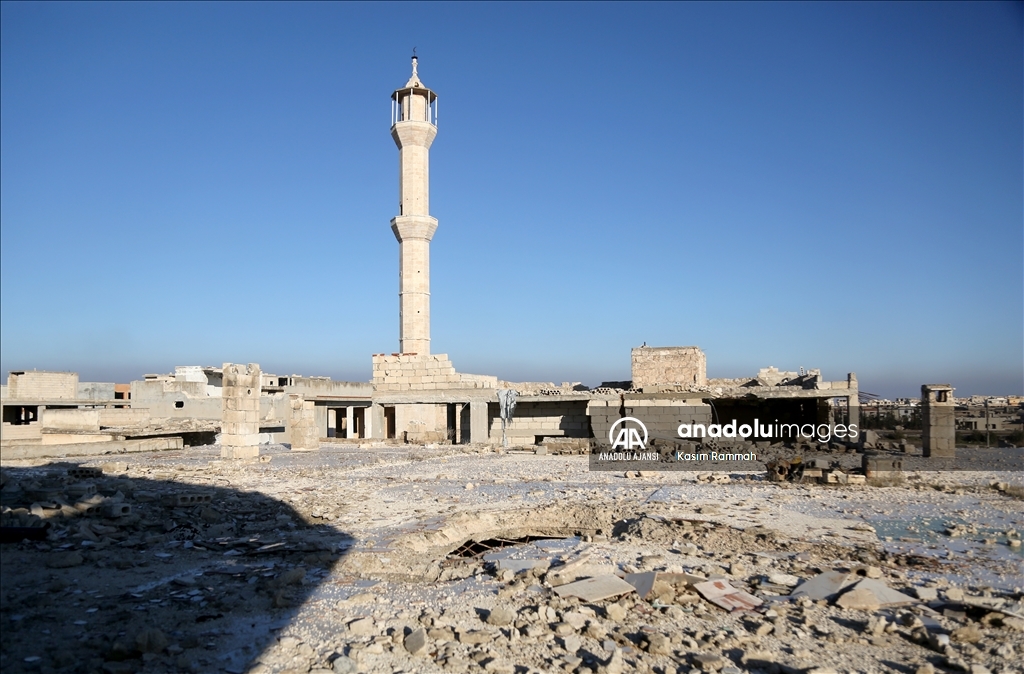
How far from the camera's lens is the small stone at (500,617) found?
197 inches

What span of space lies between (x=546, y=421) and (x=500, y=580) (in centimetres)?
1625

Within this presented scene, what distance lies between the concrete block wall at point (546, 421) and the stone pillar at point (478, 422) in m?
0.58

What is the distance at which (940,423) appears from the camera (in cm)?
1658

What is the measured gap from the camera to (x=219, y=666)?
4.24 meters

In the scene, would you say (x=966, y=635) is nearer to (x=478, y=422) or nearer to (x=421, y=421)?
(x=478, y=422)

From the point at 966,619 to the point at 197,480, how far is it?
1122 cm

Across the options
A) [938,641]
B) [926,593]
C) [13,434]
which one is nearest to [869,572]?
[926,593]

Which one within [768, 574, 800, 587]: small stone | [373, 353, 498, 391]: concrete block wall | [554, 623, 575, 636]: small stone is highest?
[373, 353, 498, 391]: concrete block wall

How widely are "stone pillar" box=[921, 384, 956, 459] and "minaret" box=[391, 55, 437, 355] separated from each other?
60.1ft

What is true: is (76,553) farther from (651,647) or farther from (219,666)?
(651,647)

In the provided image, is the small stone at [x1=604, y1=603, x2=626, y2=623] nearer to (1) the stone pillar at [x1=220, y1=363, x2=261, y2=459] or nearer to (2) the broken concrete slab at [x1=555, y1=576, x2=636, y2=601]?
(2) the broken concrete slab at [x1=555, y1=576, x2=636, y2=601]

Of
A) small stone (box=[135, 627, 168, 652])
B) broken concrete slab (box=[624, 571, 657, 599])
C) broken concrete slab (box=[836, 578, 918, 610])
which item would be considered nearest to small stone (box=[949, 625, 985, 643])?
broken concrete slab (box=[836, 578, 918, 610])

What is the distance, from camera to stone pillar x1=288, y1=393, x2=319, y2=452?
2030 centimetres

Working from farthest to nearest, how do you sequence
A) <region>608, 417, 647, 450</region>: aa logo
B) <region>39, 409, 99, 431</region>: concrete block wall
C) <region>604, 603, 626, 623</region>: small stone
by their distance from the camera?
<region>39, 409, 99, 431</region>: concrete block wall < <region>608, 417, 647, 450</region>: aa logo < <region>604, 603, 626, 623</region>: small stone
